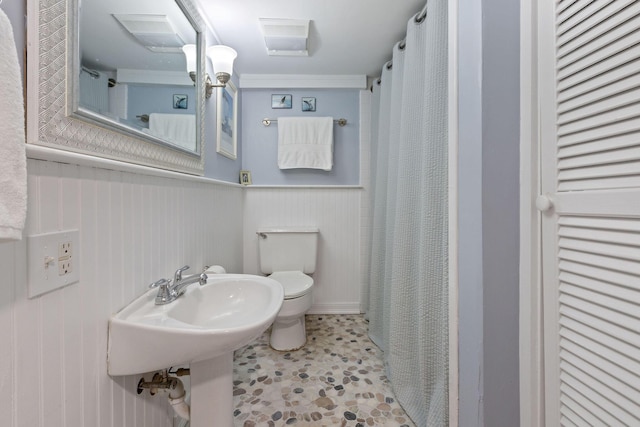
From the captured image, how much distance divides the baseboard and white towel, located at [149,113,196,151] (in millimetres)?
1631

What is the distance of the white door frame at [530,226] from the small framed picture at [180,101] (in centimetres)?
129

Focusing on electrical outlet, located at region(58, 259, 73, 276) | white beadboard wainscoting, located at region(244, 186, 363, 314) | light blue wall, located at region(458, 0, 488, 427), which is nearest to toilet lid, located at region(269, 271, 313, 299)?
white beadboard wainscoting, located at region(244, 186, 363, 314)

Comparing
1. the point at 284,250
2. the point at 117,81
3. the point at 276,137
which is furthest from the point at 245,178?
the point at 117,81

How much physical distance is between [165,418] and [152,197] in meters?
0.86

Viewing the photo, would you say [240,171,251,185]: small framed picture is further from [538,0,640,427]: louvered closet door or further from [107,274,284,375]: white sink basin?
[538,0,640,427]: louvered closet door

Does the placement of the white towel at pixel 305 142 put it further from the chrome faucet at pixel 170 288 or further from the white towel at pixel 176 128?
the chrome faucet at pixel 170 288

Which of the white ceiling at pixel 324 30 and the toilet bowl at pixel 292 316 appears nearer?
the white ceiling at pixel 324 30

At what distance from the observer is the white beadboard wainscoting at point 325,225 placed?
2.16 metres

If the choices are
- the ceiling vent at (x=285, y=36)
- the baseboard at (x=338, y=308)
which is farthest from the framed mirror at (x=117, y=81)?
the baseboard at (x=338, y=308)

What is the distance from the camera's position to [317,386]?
1373 mm

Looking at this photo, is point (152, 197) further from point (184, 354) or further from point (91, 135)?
point (184, 354)

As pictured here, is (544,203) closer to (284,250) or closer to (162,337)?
(162,337)

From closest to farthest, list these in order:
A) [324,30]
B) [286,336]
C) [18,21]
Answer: [18,21] < [324,30] < [286,336]

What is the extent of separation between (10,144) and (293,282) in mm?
→ 1513
